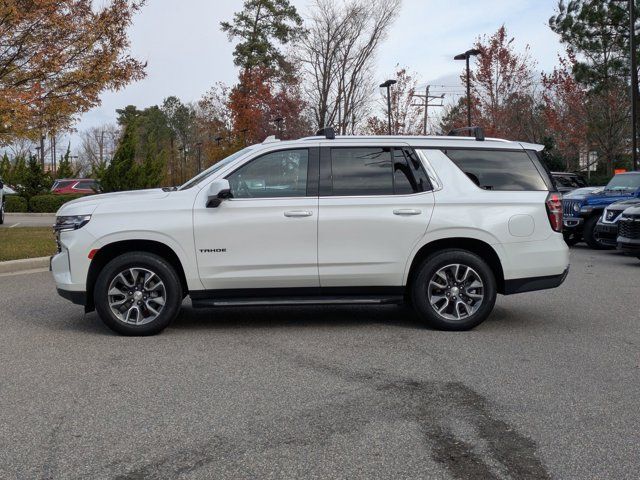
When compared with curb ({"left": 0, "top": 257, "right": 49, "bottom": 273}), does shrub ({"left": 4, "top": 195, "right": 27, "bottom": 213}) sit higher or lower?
higher

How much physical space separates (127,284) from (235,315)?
1699 mm

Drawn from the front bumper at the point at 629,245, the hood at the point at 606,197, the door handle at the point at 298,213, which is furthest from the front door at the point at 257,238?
the hood at the point at 606,197

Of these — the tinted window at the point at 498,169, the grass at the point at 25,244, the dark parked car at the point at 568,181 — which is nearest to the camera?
the tinted window at the point at 498,169

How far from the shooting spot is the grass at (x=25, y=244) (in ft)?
46.7

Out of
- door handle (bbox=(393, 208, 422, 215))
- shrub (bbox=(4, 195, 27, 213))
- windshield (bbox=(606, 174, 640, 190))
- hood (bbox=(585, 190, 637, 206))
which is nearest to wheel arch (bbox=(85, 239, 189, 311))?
door handle (bbox=(393, 208, 422, 215))

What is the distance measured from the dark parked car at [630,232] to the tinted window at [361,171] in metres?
7.96

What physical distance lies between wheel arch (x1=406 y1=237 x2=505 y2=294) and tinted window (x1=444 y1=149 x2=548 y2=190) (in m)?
0.59

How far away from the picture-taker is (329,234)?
24.7 feet

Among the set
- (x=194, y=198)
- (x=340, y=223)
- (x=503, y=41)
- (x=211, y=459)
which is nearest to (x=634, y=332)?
(x=340, y=223)

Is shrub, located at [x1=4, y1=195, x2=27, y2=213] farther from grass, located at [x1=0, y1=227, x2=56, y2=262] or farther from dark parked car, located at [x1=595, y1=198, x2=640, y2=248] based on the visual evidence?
dark parked car, located at [x1=595, y1=198, x2=640, y2=248]

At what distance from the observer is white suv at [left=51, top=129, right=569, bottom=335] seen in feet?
24.3

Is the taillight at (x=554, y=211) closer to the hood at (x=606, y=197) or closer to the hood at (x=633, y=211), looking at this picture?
the hood at (x=633, y=211)

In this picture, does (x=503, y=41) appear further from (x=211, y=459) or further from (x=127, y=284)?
(x=211, y=459)

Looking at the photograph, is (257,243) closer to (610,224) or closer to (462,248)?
(462,248)
